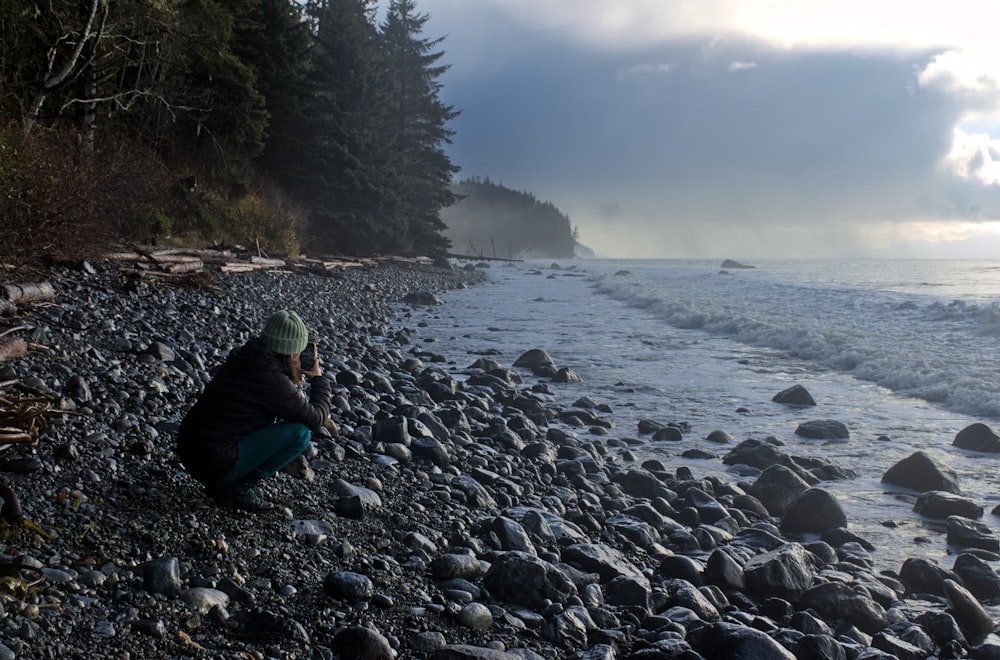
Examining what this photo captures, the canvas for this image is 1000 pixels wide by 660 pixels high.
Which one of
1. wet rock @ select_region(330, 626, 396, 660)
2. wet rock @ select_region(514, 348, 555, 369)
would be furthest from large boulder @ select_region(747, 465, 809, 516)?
wet rock @ select_region(514, 348, 555, 369)

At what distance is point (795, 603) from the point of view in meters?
4.18

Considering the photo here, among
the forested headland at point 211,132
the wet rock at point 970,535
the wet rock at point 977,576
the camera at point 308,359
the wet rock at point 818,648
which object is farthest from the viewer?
the forested headland at point 211,132

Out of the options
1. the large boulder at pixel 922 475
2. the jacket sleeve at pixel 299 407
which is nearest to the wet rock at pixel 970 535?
the large boulder at pixel 922 475

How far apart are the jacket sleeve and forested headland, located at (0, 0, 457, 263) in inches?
273

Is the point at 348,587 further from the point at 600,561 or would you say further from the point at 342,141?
the point at 342,141

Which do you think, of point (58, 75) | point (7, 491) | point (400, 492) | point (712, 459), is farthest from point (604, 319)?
point (7, 491)

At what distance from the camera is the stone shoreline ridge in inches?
118

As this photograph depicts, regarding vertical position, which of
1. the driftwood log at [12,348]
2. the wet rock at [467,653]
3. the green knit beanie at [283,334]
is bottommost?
the wet rock at [467,653]

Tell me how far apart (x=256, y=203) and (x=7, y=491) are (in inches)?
929

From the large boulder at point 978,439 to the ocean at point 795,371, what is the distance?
0.17 m

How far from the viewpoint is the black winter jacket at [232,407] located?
3926 millimetres

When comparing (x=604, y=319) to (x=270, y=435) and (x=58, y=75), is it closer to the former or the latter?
(x=58, y=75)

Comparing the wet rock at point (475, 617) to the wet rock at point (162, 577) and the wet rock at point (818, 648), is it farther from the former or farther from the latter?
the wet rock at point (818, 648)

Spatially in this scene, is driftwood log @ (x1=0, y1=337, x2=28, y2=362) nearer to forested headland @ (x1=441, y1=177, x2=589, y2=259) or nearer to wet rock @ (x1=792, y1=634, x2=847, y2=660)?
wet rock @ (x1=792, y1=634, x2=847, y2=660)
